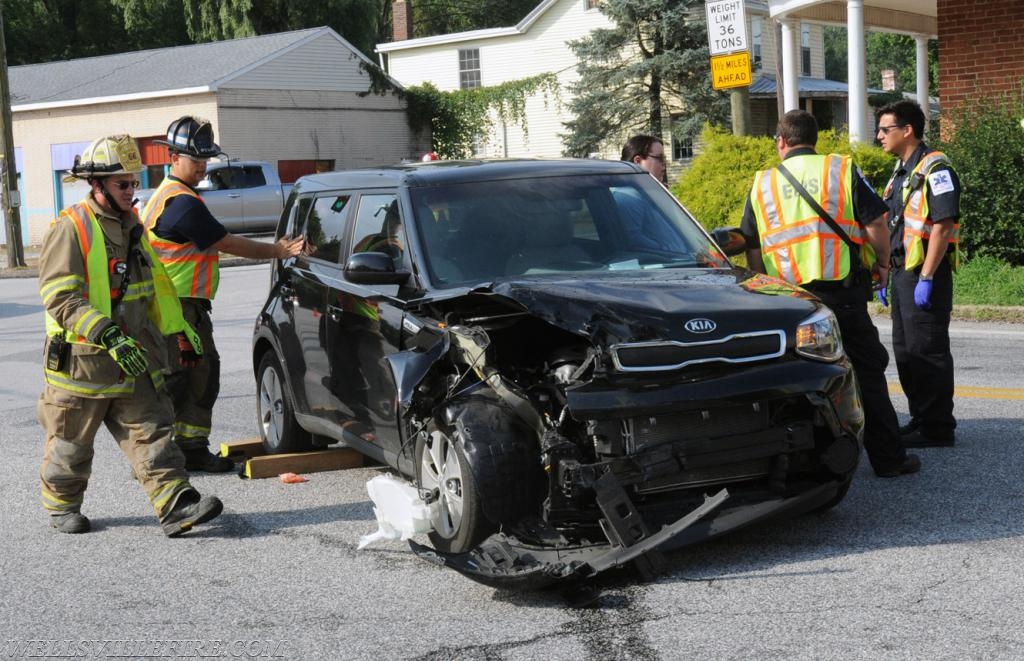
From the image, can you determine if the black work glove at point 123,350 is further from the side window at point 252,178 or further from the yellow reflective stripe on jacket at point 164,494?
the side window at point 252,178

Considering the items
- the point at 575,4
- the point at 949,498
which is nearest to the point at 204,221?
the point at 949,498

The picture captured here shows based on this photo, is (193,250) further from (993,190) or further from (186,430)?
(993,190)

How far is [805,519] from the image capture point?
19.9ft

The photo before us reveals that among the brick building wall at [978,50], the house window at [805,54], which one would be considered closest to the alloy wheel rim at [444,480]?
→ the brick building wall at [978,50]

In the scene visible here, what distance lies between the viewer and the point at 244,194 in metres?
31.7

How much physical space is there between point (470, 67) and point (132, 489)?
3937cm

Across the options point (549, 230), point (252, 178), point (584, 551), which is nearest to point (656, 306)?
point (584, 551)

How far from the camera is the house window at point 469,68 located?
45.6 m

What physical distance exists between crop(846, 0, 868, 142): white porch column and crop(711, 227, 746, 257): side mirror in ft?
42.2

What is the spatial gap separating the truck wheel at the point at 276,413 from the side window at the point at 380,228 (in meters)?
1.19

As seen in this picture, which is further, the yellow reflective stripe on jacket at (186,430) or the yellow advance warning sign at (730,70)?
the yellow advance warning sign at (730,70)

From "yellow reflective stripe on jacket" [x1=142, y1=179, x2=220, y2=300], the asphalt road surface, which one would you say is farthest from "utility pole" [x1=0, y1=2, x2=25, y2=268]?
the asphalt road surface

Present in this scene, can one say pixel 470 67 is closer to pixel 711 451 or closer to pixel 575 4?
pixel 575 4

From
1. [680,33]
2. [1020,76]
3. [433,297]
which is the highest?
[680,33]
